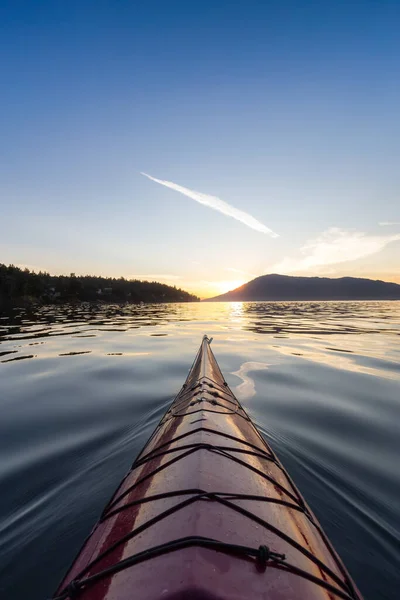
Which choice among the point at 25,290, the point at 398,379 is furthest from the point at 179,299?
the point at 398,379

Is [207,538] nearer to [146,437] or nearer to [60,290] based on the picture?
[146,437]

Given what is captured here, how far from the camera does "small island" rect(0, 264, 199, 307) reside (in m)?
68.4

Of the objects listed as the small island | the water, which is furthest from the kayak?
the small island

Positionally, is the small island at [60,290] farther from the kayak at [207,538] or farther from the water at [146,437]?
the kayak at [207,538]

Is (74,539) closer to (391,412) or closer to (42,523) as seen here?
(42,523)

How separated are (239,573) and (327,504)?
9.67ft

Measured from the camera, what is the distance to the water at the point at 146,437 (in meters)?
3.17

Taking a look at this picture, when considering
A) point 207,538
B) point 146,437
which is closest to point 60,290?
point 146,437

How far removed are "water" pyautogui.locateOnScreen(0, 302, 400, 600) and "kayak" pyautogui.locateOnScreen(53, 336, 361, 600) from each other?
1012mm

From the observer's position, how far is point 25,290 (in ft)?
231

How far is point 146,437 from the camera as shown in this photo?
5.82 m

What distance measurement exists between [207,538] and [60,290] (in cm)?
9302

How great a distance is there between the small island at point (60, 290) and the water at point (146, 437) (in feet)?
208

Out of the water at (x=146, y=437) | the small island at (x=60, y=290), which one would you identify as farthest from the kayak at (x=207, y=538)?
the small island at (x=60, y=290)
